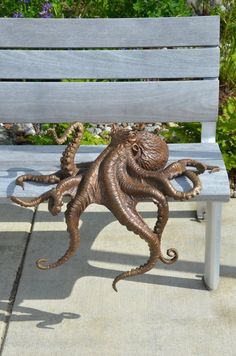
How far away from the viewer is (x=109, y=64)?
3.83 m

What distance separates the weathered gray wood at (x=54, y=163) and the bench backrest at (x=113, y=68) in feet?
1.00

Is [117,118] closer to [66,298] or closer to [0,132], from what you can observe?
[66,298]

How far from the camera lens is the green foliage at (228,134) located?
4.35 metres

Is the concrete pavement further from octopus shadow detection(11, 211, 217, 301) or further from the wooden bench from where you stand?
the wooden bench

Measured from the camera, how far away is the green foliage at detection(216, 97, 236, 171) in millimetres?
4348

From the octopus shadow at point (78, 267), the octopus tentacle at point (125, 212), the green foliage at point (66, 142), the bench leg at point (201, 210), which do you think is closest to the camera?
the octopus tentacle at point (125, 212)

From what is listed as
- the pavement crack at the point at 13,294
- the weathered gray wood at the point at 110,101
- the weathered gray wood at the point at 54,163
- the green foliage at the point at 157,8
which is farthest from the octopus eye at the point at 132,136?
the green foliage at the point at 157,8

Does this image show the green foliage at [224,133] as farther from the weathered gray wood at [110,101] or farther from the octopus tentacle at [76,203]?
the octopus tentacle at [76,203]

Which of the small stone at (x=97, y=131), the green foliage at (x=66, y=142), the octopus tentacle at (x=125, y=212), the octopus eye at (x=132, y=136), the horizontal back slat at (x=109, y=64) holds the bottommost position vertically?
the small stone at (x=97, y=131)

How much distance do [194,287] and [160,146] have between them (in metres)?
0.82

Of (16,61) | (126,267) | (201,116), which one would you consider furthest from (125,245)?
(16,61)

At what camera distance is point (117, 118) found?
12.7 feet

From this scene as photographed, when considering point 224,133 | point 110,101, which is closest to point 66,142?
point 110,101

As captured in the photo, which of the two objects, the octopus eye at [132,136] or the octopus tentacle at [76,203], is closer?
the octopus tentacle at [76,203]
